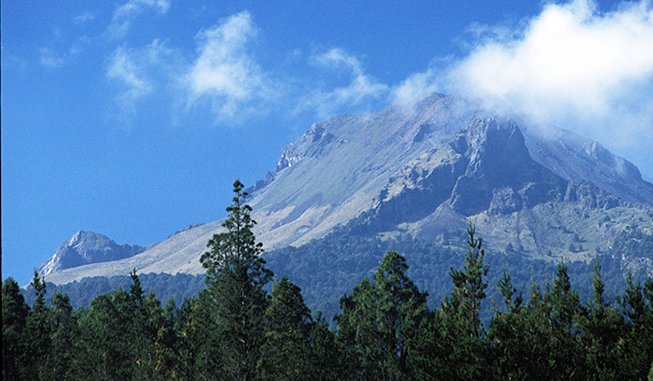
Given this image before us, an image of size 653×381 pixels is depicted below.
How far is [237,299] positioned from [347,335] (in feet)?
37.8

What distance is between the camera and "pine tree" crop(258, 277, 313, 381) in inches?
3063

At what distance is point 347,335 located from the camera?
87.2 metres

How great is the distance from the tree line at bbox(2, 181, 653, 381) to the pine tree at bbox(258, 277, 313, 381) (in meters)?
0.15

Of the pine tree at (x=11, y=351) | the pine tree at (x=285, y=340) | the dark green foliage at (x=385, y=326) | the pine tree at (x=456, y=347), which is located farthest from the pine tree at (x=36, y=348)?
the pine tree at (x=456, y=347)

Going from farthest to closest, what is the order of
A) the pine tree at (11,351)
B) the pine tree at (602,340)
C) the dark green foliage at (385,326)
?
the dark green foliage at (385,326) → the pine tree at (11,351) → the pine tree at (602,340)

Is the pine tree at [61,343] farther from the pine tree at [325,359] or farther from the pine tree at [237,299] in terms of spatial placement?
the pine tree at [325,359]

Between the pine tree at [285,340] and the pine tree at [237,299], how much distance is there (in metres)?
1.48

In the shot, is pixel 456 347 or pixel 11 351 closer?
pixel 456 347

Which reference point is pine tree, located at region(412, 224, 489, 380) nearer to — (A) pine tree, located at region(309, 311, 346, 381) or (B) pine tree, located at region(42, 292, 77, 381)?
(A) pine tree, located at region(309, 311, 346, 381)

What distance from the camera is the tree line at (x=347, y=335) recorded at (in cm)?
5334

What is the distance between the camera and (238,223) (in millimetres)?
103312

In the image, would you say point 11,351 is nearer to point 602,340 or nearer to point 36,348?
point 36,348

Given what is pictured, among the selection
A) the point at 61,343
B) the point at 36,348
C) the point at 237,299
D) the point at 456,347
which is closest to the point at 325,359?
the point at 237,299

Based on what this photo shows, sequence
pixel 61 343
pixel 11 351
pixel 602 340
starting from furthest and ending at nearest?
pixel 61 343 → pixel 11 351 → pixel 602 340
